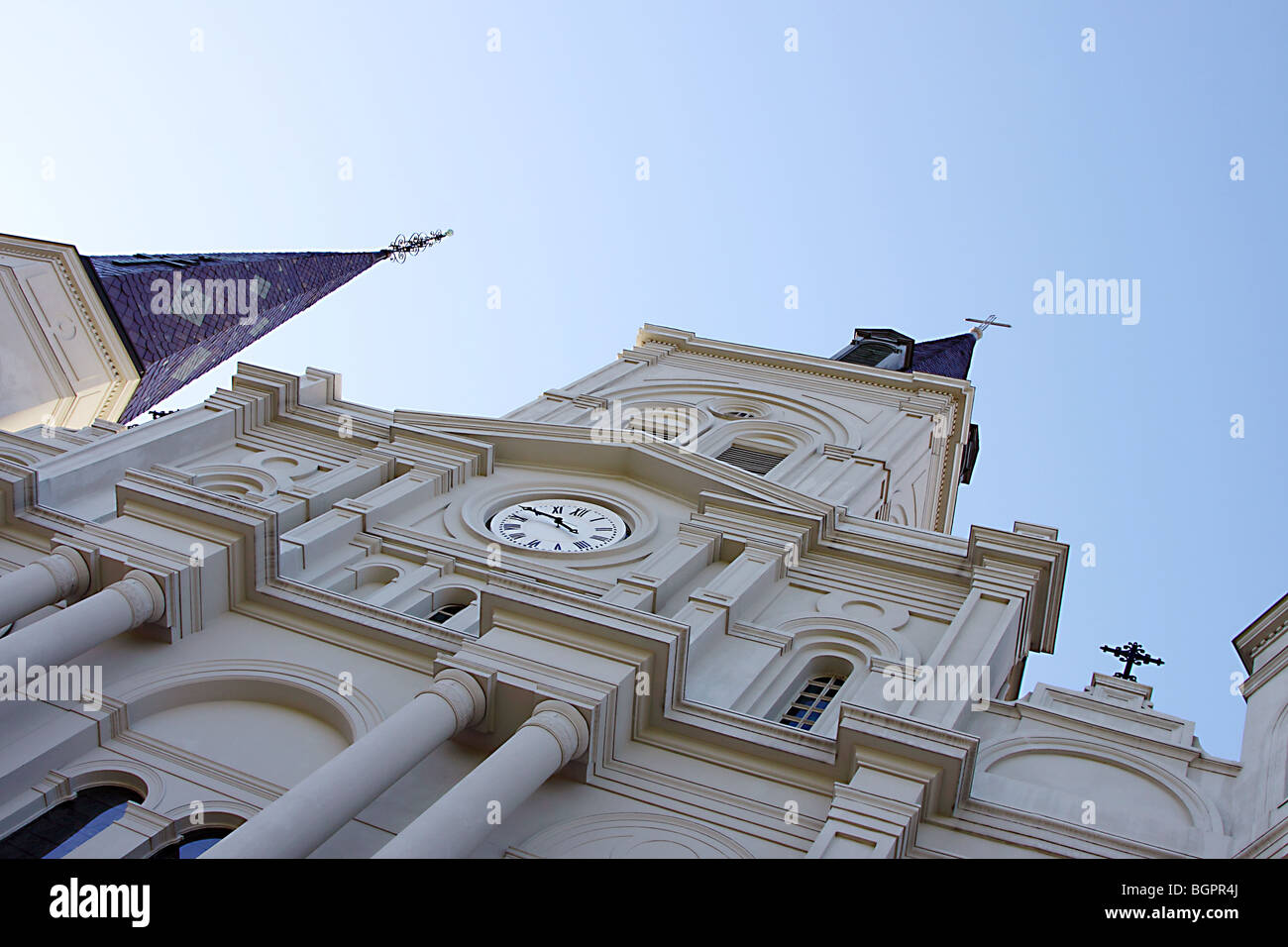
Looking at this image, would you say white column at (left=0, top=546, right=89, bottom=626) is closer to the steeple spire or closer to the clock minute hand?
the clock minute hand

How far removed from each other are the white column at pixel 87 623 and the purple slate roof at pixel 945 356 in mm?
35862

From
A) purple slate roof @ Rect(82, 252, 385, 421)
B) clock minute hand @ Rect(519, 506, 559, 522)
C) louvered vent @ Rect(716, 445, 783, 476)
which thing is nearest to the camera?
clock minute hand @ Rect(519, 506, 559, 522)

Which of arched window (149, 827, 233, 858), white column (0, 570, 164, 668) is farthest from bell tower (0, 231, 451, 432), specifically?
arched window (149, 827, 233, 858)

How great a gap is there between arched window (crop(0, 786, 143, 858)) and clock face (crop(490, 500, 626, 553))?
8285mm

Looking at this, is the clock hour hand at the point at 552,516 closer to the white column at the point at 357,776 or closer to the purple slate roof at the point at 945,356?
the white column at the point at 357,776

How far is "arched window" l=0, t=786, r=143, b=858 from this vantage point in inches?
625

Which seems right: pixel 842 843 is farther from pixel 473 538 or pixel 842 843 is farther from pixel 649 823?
pixel 473 538

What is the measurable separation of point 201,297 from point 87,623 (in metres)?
25.6

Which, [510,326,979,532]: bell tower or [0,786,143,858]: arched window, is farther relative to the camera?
[510,326,979,532]: bell tower

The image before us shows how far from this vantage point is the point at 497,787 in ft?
48.8

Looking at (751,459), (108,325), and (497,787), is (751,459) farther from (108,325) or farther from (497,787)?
(497,787)
